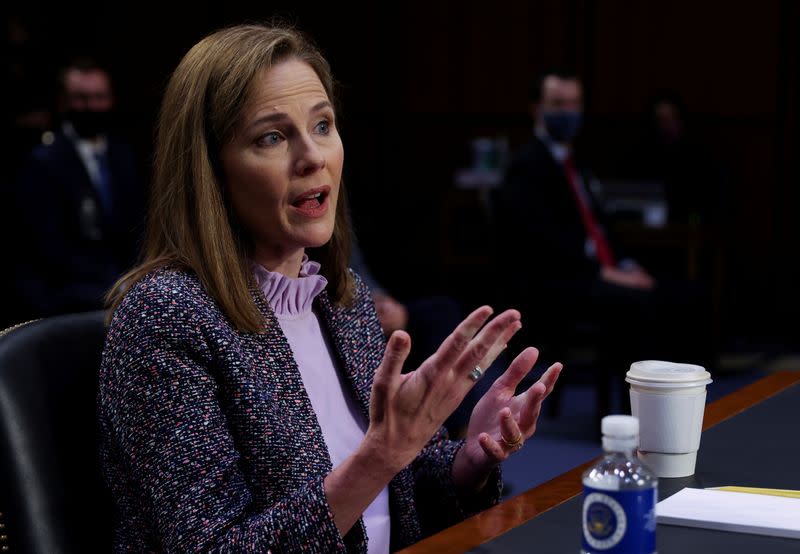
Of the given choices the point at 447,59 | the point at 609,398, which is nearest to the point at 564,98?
the point at 609,398

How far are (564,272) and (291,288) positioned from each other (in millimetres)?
3405

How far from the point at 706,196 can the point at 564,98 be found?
1619 mm

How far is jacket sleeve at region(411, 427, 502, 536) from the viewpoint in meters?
1.63

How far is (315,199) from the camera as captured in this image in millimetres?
1524

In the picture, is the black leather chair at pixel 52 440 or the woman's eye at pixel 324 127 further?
the woman's eye at pixel 324 127

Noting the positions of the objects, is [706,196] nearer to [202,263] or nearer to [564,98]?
[564,98]

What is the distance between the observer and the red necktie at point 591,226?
5141 millimetres

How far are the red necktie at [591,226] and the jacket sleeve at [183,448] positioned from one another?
3929 mm

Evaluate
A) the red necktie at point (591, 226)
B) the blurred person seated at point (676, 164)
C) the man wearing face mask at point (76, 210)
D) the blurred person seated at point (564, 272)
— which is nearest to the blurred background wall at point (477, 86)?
the blurred person seated at point (676, 164)

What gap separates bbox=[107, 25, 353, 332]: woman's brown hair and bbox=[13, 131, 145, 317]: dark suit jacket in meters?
2.79

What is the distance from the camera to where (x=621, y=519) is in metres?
1.04

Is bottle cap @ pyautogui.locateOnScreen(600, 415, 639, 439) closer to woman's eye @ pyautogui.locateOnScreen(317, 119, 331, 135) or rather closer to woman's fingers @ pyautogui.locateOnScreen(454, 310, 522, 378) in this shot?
woman's fingers @ pyautogui.locateOnScreen(454, 310, 522, 378)

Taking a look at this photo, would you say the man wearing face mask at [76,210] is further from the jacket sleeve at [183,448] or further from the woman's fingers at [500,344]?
the woman's fingers at [500,344]

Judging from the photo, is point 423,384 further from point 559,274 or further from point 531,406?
point 559,274
